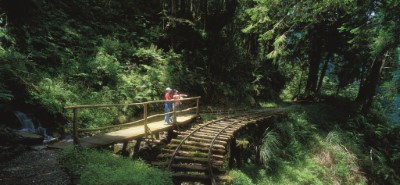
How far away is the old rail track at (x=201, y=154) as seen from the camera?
28.2 feet

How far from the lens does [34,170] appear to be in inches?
272

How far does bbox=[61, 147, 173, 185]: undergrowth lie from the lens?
6.29m

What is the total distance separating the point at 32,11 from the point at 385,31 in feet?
55.8

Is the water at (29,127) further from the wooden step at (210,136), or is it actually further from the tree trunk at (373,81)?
the tree trunk at (373,81)

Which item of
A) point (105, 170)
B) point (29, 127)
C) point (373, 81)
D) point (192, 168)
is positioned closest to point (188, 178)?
point (192, 168)

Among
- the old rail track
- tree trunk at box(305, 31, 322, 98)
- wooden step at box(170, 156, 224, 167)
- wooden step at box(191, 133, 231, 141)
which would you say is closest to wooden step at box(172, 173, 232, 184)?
the old rail track

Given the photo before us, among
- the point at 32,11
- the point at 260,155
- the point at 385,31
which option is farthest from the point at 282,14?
the point at 32,11

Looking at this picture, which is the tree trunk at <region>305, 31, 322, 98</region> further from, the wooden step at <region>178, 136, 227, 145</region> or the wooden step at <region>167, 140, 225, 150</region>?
the wooden step at <region>167, 140, 225, 150</region>

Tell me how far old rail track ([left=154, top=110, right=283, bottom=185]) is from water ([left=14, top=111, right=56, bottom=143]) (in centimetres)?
422

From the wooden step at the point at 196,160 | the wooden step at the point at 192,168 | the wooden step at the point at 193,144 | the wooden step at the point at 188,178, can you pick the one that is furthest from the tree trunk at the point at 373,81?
the wooden step at the point at 188,178

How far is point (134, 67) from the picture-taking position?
18047 mm

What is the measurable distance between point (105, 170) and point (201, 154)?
4.18 meters

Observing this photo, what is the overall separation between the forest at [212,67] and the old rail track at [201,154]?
948 millimetres

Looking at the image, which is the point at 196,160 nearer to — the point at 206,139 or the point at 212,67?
the point at 206,139
